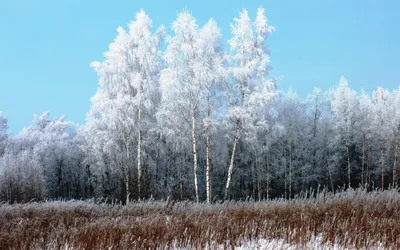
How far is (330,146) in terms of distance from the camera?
3581cm

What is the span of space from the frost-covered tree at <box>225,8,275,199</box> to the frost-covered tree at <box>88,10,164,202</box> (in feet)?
16.8

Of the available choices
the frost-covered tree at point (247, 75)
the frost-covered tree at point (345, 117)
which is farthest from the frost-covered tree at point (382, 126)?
the frost-covered tree at point (247, 75)

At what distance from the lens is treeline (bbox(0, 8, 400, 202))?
71.7 ft

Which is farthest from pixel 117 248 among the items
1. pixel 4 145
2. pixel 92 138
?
pixel 4 145

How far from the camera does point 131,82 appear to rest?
24.6 m

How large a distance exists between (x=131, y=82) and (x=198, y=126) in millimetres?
4949

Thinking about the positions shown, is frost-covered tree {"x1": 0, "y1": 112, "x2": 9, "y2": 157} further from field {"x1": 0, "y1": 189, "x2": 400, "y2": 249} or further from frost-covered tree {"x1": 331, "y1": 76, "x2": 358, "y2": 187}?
field {"x1": 0, "y1": 189, "x2": 400, "y2": 249}

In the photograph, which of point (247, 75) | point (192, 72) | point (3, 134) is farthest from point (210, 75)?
point (3, 134)

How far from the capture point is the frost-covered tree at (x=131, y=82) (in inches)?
968

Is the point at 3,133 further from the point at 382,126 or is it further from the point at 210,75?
the point at 382,126

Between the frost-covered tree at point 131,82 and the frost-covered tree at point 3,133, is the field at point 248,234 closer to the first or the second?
the frost-covered tree at point 131,82

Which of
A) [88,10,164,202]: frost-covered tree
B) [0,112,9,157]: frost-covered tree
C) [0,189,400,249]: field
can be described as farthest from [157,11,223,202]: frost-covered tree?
[0,112,9,157]: frost-covered tree

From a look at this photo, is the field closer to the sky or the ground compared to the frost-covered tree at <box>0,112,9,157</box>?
closer to the ground

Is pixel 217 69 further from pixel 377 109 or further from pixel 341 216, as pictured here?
pixel 377 109
